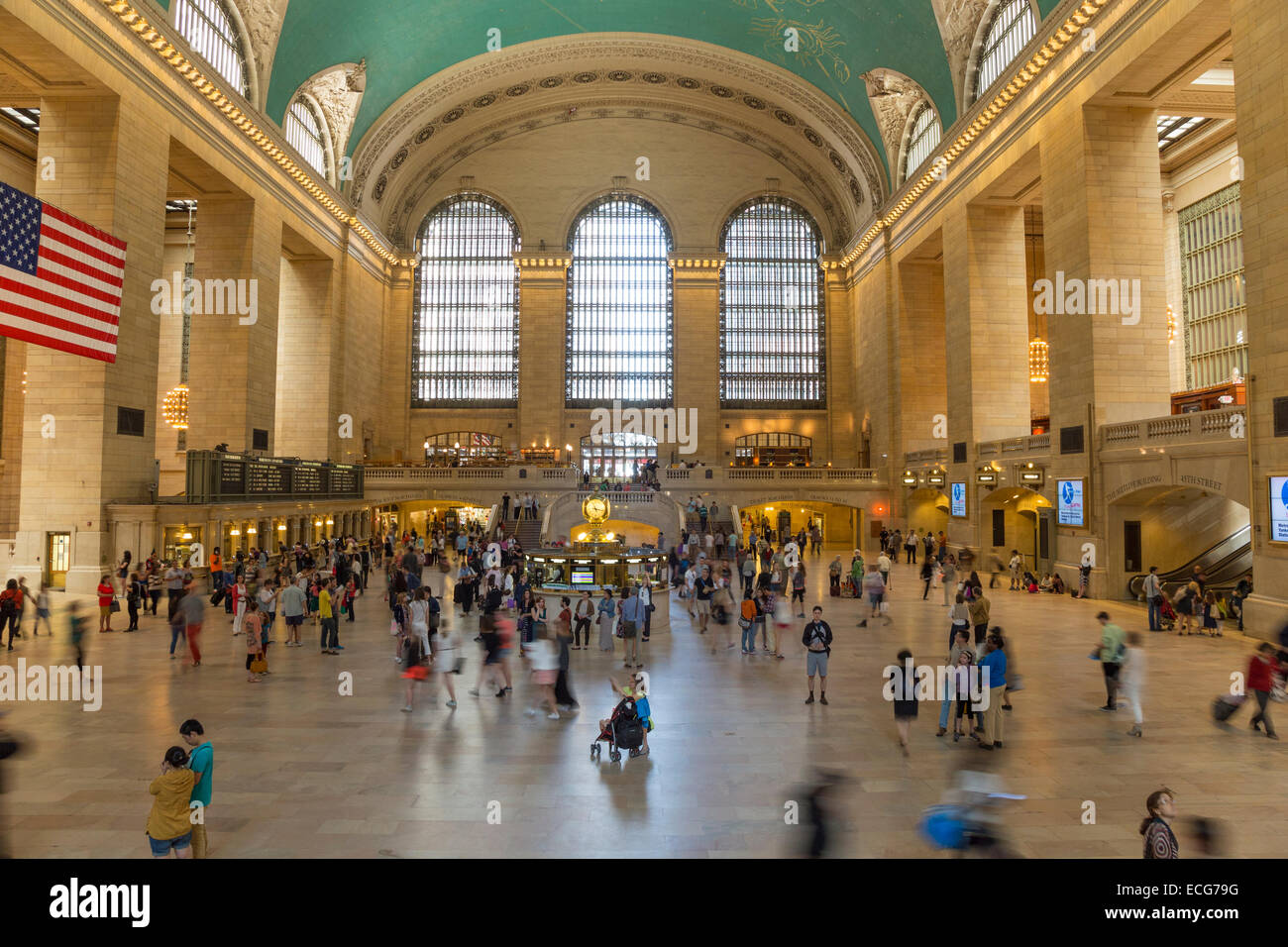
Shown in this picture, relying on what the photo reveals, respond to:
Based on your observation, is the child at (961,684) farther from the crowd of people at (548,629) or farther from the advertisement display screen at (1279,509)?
the advertisement display screen at (1279,509)

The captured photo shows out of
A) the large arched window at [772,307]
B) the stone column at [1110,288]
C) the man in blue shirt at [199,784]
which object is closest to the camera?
the man in blue shirt at [199,784]

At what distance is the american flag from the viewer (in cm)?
1345

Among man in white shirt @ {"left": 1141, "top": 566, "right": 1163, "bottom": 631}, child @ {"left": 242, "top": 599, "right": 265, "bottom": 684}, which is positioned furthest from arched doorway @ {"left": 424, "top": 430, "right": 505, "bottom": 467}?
man in white shirt @ {"left": 1141, "top": 566, "right": 1163, "bottom": 631}

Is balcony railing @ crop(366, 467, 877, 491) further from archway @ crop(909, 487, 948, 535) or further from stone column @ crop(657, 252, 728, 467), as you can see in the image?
stone column @ crop(657, 252, 728, 467)

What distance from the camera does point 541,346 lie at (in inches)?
1577

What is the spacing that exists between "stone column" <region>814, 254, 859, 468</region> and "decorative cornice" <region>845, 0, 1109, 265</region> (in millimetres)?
6940

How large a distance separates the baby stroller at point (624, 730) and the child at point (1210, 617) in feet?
38.5

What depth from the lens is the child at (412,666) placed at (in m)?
8.39

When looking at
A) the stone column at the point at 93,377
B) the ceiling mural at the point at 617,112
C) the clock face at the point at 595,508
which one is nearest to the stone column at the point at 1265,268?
the clock face at the point at 595,508

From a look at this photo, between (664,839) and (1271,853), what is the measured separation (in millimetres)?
4060

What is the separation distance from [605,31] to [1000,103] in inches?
750

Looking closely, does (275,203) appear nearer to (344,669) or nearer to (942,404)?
(344,669)

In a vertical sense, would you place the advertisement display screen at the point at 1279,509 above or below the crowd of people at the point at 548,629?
above

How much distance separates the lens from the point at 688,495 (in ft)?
104
